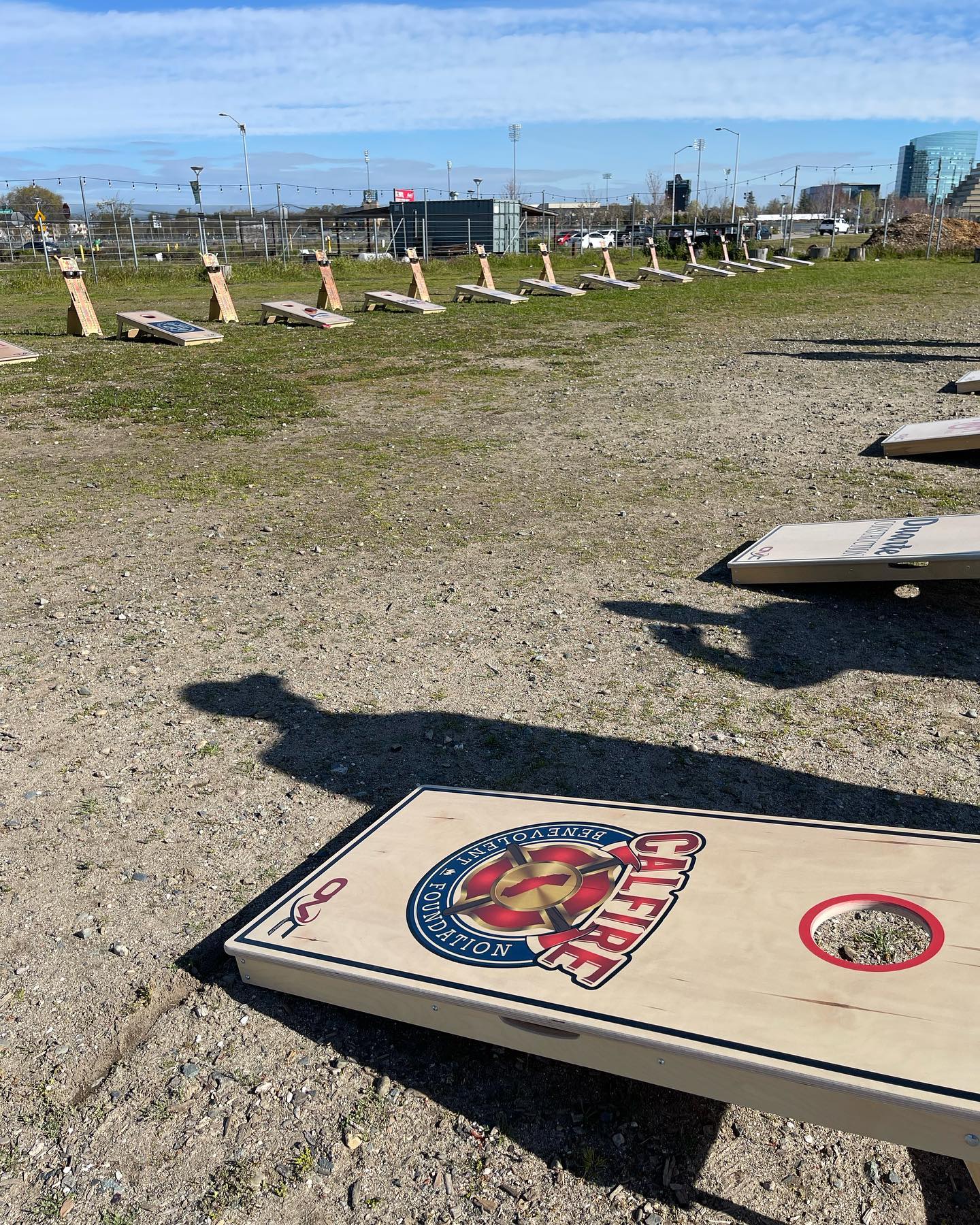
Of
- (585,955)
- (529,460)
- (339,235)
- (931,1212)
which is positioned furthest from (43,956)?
(339,235)

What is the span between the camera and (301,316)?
69.2 feet

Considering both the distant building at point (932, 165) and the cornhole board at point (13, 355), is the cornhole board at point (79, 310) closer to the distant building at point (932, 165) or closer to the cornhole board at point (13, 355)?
the cornhole board at point (13, 355)

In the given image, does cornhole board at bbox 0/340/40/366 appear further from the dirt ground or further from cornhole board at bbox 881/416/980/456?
cornhole board at bbox 881/416/980/456

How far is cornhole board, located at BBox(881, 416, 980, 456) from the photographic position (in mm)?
8398

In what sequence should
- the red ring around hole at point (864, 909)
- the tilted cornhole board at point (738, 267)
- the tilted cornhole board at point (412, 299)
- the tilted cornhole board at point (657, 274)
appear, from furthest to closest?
the tilted cornhole board at point (738, 267), the tilted cornhole board at point (657, 274), the tilted cornhole board at point (412, 299), the red ring around hole at point (864, 909)

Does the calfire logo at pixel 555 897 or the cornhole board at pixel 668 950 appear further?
the calfire logo at pixel 555 897

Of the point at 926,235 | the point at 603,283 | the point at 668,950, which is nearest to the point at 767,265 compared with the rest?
the point at 603,283

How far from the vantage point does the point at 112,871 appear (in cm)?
364

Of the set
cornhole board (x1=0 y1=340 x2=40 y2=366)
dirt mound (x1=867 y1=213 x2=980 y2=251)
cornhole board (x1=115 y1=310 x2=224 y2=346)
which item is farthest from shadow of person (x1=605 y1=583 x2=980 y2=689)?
dirt mound (x1=867 y1=213 x2=980 y2=251)

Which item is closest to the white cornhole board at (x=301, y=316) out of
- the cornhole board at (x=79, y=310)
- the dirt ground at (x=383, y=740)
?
the cornhole board at (x=79, y=310)

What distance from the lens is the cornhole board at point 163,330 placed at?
18.2 meters

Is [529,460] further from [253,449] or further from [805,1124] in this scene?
[805,1124]

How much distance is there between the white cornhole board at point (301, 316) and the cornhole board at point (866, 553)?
52.8ft

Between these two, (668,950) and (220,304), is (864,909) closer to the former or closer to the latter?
(668,950)
